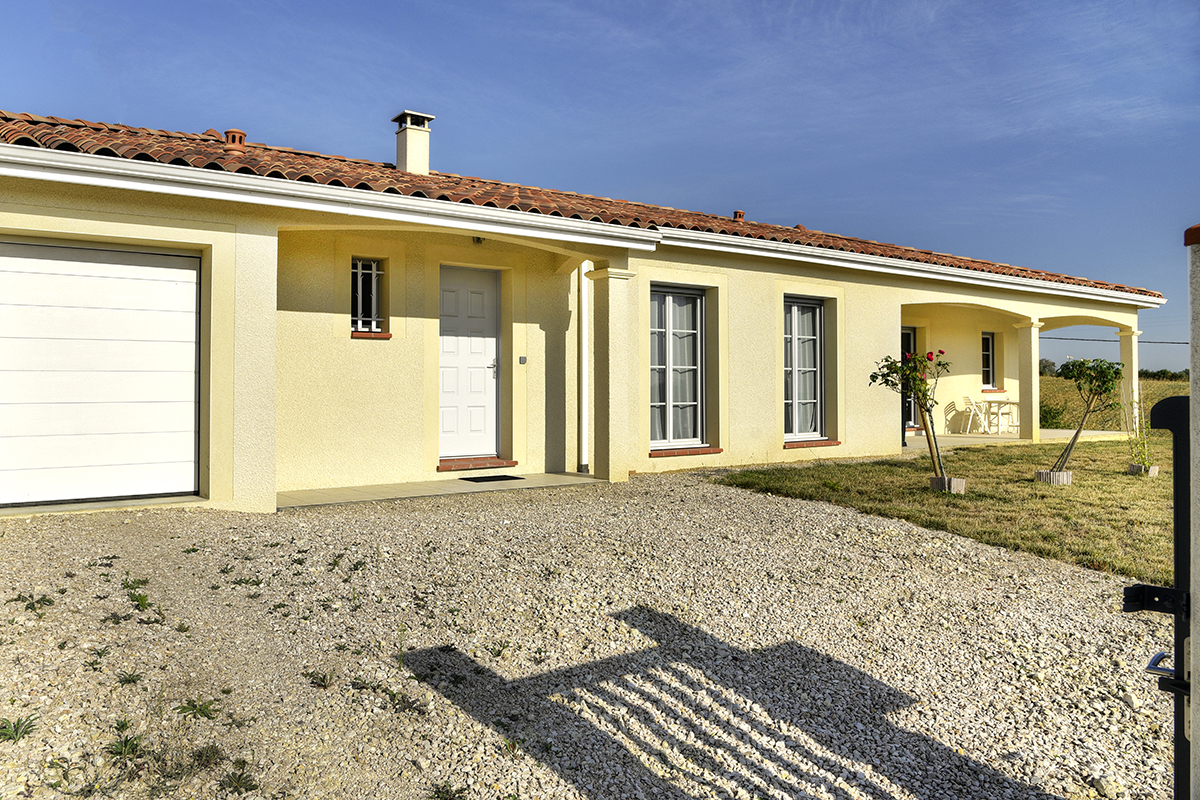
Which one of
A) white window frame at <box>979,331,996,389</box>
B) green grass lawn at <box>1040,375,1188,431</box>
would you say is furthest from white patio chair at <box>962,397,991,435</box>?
green grass lawn at <box>1040,375,1188,431</box>

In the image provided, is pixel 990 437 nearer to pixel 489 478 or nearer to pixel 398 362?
pixel 489 478

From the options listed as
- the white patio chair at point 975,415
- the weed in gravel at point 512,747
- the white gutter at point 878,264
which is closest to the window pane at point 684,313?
the white gutter at point 878,264

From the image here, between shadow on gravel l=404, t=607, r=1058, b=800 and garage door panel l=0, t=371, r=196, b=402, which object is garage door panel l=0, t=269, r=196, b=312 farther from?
shadow on gravel l=404, t=607, r=1058, b=800

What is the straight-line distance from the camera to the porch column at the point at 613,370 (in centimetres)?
816

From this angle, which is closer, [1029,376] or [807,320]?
[807,320]

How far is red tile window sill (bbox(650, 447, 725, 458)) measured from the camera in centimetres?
939

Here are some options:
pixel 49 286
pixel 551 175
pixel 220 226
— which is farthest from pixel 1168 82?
pixel 49 286

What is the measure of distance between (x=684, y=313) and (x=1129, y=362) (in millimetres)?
11218

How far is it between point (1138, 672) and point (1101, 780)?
4.04 feet

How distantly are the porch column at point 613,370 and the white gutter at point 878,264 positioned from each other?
983 mm

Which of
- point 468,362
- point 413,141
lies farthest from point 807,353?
point 413,141

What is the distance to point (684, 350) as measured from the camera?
9852 mm

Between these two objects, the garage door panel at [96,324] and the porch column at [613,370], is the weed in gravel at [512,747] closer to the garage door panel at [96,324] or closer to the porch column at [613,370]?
the garage door panel at [96,324]

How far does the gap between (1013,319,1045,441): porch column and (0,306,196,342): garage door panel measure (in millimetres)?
13525
